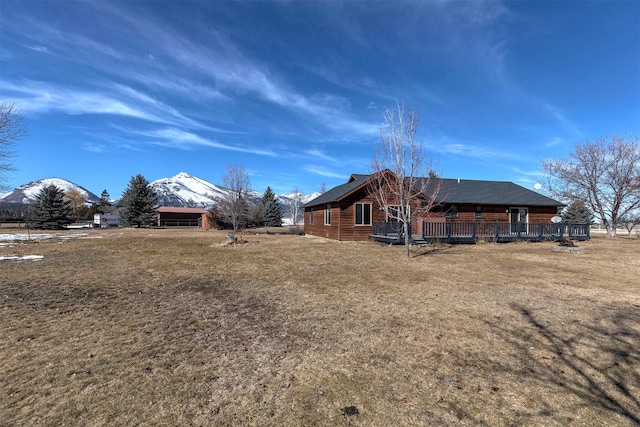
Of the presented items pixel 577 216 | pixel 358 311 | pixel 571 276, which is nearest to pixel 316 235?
pixel 571 276

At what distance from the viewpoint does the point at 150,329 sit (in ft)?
15.9

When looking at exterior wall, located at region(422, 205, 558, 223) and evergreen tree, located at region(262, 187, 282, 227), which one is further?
evergreen tree, located at region(262, 187, 282, 227)

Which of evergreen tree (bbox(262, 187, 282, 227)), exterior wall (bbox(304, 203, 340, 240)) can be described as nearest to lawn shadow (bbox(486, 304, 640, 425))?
exterior wall (bbox(304, 203, 340, 240))

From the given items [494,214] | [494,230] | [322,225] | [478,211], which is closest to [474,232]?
[494,230]

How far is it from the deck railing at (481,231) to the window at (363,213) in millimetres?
806

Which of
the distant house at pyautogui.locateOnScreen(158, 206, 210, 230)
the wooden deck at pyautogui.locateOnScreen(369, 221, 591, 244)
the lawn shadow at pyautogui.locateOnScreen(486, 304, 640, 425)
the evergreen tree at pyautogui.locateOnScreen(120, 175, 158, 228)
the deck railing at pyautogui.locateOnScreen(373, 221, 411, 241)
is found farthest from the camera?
the distant house at pyautogui.locateOnScreen(158, 206, 210, 230)

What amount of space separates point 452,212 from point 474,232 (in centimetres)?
367

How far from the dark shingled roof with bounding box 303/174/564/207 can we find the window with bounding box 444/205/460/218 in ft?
1.80

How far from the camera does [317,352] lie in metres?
4.12

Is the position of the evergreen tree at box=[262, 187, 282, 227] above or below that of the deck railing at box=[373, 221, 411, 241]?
above

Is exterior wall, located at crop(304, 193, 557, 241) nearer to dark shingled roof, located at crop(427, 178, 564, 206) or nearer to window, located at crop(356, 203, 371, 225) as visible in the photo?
window, located at crop(356, 203, 371, 225)

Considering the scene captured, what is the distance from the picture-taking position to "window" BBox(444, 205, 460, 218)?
74.9 ft

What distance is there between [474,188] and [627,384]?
24391 mm

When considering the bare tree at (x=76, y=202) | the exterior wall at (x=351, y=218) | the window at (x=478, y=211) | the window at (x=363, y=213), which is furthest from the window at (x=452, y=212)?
the bare tree at (x=76, y=202)
